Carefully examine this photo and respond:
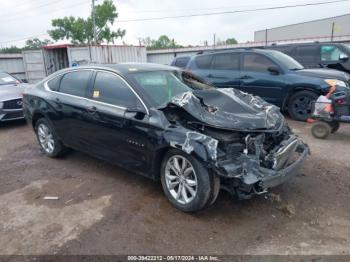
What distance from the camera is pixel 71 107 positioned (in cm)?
467

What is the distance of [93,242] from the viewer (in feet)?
10.0

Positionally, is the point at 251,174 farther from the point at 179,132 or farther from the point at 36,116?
the point at 36,116

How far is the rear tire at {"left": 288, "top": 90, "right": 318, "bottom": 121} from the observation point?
288 inches

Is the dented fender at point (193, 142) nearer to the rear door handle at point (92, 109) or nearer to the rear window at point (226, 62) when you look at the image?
the rear door handle at point (92, 109)

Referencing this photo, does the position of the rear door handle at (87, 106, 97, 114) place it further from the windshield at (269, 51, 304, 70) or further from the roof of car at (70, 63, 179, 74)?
the windshield at (269, 51, 304, 70)

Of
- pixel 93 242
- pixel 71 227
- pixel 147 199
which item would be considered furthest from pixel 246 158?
pixel 71 227

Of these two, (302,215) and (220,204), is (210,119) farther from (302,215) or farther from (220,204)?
(302,215)

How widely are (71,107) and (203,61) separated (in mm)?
5294

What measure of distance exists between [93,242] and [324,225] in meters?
2.37

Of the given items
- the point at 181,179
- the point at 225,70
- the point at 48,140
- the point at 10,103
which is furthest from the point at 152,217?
the point at 10,103

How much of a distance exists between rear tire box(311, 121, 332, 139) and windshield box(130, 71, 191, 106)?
317 cm

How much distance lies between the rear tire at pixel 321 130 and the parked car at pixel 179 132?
237 centimetres

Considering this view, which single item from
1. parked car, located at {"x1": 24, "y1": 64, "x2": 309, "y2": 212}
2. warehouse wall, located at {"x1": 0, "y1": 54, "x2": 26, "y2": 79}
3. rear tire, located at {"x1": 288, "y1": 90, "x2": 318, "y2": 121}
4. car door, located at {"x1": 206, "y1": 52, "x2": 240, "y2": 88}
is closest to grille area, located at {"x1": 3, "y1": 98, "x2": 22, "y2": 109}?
parked car, located at {"x1": 24, "y1": 64, "x2": 309, "y2": 212}

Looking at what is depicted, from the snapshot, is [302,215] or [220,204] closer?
[302,215]
